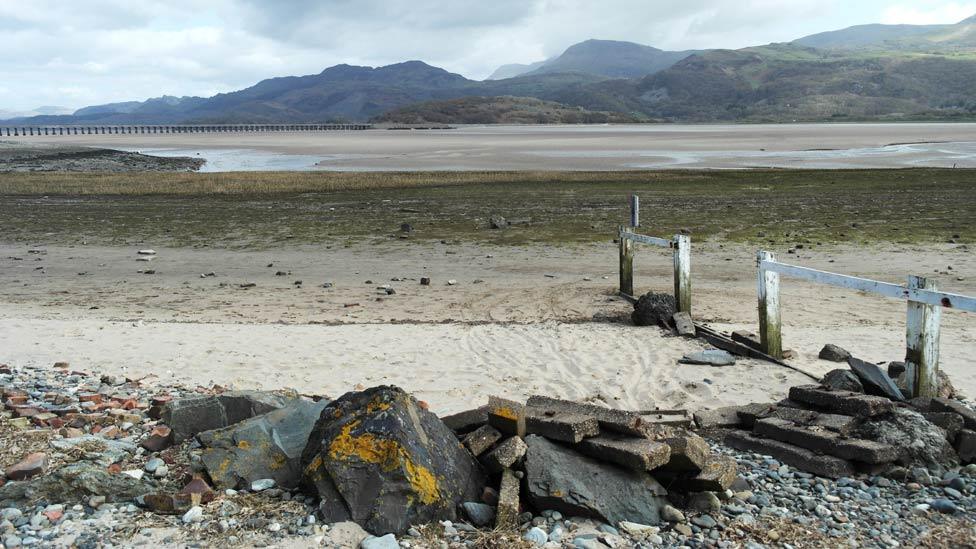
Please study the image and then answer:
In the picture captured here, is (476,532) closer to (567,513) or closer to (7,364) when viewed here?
(567,513)

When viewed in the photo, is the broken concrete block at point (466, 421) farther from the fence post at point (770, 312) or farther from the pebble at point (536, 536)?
the fence post at point (770, 312)

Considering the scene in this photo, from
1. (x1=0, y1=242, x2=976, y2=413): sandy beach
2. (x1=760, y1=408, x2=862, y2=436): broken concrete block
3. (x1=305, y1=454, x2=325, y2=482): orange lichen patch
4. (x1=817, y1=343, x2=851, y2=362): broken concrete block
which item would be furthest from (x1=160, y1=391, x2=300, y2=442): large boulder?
(x1=817, y1=343, x2=851, y2=362): broken concrete block

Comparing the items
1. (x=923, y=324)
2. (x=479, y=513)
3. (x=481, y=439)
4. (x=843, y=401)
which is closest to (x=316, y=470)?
(x=479, y=513)

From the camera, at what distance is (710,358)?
31.1 feet

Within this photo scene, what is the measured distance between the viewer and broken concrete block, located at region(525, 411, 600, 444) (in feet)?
18.4

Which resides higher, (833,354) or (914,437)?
(914,437)

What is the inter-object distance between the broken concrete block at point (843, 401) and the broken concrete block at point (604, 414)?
1.93 meters

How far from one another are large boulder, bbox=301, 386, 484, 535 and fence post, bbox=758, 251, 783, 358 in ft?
17.6

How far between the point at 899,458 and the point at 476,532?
3413 millimetres

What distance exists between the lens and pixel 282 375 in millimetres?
9203

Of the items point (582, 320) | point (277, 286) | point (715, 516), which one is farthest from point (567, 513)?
point (277, 286)

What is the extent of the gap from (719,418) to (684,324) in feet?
12.9

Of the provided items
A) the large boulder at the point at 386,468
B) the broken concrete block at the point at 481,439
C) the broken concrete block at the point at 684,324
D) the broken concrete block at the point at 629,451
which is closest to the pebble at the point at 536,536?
the large boulder at the point at 386,468

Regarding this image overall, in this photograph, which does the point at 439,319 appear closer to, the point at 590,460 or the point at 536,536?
the point at 590,460
